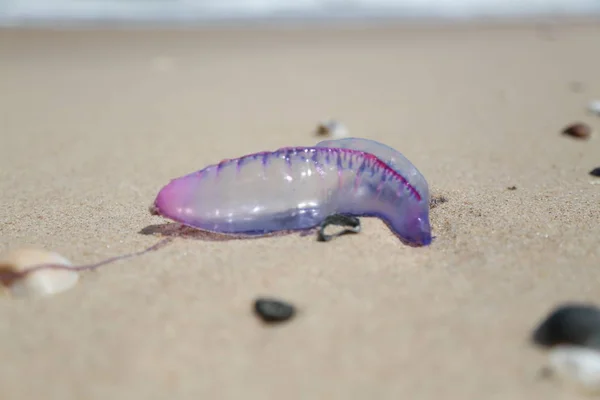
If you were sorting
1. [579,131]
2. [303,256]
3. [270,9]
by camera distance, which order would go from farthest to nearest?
[270,9]
[579,131]
[303,256]

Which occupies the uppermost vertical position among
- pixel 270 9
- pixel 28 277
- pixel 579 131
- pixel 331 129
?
pixel 270 9

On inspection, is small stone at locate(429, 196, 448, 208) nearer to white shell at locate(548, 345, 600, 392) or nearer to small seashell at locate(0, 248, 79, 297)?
white shell at locate(548, 345, 600, 392)

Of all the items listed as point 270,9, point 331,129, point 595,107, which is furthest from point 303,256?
point 270,9

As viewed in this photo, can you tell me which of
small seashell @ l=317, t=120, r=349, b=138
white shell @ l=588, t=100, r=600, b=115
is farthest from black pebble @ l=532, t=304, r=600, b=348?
white shell @ l=588, t=100, r=600, b=115

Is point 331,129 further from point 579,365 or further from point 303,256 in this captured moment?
point 579,365

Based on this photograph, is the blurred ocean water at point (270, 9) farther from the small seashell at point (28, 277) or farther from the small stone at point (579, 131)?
the small seashell at point (28, 277)

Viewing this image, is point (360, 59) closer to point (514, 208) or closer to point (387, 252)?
point (514, 208)

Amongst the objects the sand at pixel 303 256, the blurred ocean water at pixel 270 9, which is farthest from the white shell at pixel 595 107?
the blurred ocean water at pixel 270 9
